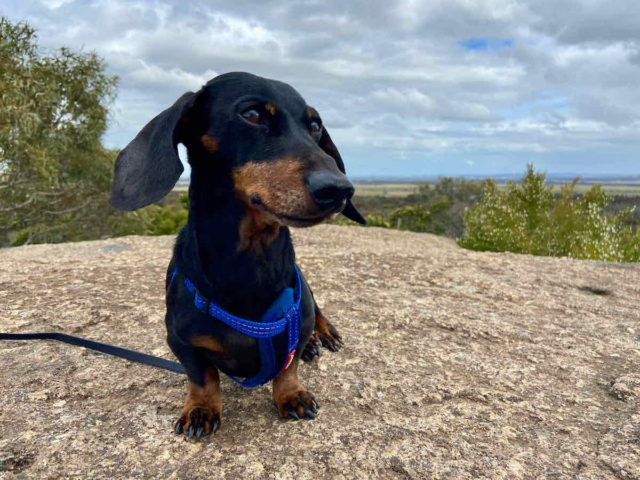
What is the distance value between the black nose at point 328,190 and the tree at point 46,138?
1841 centimetres

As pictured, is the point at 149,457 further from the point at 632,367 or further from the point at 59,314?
the point at 632,367

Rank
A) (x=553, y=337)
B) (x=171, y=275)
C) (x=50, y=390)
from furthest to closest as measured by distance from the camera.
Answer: (x=553, y=337), (x=50, y=390), (x=171, y=275)

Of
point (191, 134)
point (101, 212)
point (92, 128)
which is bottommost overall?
point (101, 212)

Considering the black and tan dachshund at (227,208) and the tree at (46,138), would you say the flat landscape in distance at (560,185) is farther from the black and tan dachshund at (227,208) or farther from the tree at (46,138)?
the tree at (46,138)

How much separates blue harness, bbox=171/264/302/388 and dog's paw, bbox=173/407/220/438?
0.79ft

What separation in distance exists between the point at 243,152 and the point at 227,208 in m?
0.26

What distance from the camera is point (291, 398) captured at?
2375 millimetres

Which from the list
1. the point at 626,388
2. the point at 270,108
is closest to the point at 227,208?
the point at 270,108

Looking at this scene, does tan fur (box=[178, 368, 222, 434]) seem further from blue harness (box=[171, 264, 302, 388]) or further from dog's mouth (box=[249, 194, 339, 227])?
dog's mouth (box=[249, 194, 339, 227])

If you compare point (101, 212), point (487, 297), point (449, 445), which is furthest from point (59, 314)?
point (101, 212)

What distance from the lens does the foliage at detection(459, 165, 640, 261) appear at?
1422 cm

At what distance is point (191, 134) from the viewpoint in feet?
6.95

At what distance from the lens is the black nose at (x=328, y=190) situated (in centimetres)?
168

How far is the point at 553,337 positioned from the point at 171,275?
297 centimetres
